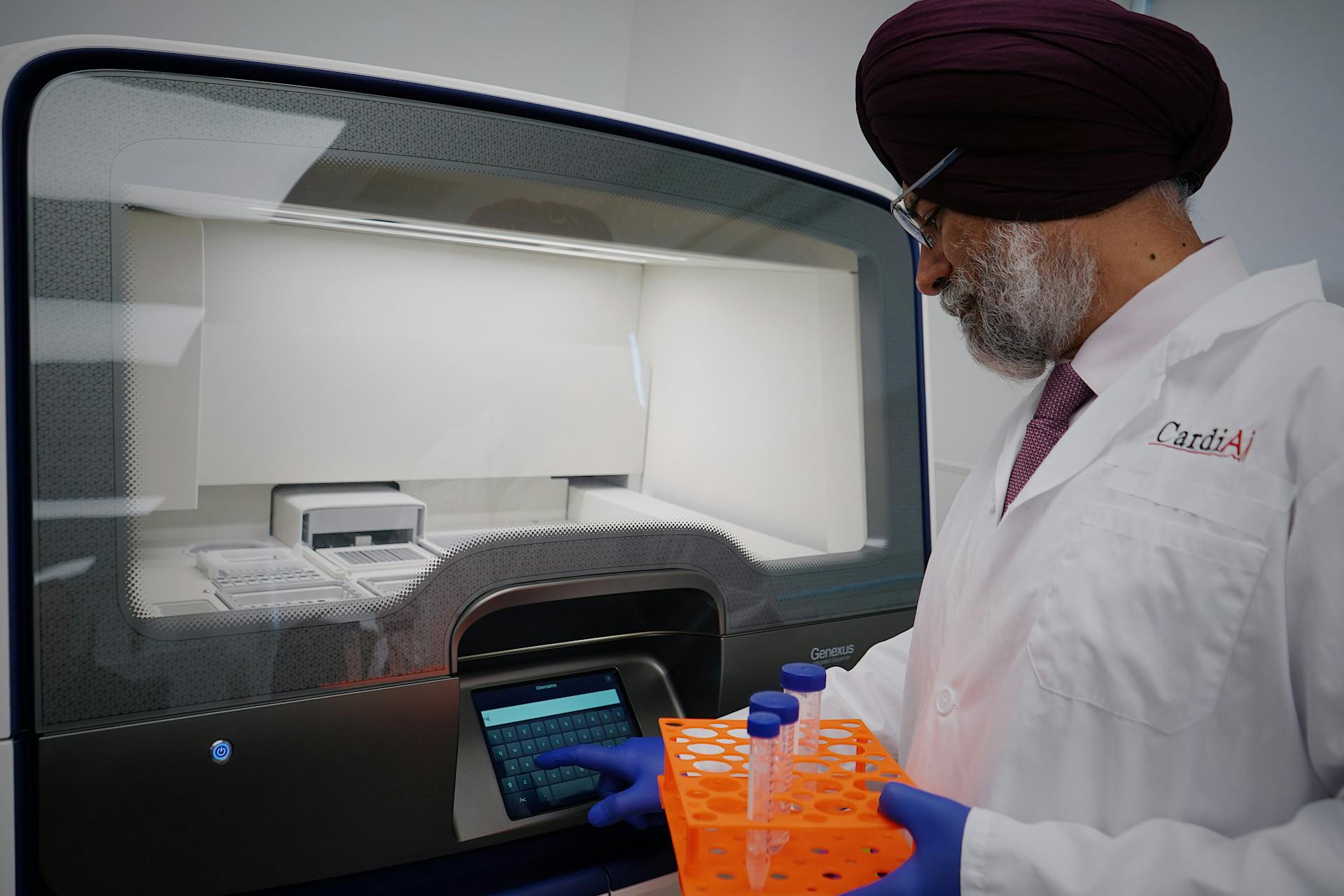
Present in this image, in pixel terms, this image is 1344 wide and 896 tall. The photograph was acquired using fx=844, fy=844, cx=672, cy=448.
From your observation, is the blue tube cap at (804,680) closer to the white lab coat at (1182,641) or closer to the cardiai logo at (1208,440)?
the white lab coat at (1182,641)

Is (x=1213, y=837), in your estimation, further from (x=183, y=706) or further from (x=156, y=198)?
(x=156, y=198)

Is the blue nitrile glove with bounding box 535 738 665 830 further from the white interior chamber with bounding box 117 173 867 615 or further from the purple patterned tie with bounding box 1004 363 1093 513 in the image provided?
the purple patterned tie with bounding box 1004 363 1093 513

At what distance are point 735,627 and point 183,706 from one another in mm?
612

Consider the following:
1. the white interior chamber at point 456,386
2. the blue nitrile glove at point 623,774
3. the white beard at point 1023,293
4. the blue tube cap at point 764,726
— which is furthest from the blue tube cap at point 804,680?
the white beard at point 1023,293

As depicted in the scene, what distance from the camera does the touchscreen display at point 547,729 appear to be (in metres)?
0.96

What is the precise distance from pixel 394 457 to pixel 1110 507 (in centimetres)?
71

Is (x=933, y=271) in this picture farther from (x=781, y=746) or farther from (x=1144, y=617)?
(x=781, y=746)

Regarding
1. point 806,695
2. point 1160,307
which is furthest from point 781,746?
point 1160,307

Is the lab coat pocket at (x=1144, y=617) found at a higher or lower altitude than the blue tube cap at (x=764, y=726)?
higher

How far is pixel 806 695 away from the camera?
32.9 inches

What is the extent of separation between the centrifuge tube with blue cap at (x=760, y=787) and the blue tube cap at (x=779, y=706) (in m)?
0.01

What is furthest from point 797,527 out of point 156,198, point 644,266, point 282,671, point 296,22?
point 296,22

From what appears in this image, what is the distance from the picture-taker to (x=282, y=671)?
0.82 metres

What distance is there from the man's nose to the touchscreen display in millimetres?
636
